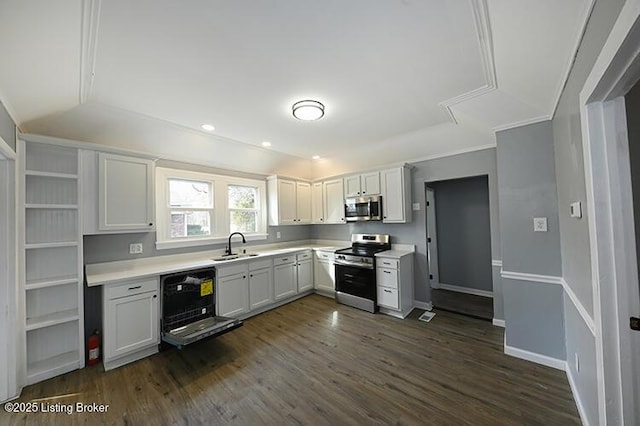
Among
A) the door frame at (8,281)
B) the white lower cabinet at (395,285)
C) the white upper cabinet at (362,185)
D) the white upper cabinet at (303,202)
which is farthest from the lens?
the white upper cabinet at (303,202)

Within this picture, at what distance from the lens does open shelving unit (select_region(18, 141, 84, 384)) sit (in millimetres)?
2295

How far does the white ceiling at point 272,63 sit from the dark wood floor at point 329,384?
2532mm

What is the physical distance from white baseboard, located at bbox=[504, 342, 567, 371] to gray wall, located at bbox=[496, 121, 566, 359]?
4cm

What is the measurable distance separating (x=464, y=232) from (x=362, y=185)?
7.56 feet

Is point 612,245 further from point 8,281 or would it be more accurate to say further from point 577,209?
point 8,281

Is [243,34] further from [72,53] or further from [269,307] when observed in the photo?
[269,307]

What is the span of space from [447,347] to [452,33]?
3.06 meters

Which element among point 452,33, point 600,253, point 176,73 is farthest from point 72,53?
point 600,253

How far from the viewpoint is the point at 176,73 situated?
2.04m

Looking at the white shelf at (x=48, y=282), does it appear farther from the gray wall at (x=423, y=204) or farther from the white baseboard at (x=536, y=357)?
the white baseboard at (x=536, y=357)

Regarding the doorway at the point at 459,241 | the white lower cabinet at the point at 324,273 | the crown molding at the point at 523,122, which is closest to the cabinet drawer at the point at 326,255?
the white lower cabinet at the point at 324,273

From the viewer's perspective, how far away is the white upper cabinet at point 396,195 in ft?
12.8

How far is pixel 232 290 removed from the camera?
3463 mm

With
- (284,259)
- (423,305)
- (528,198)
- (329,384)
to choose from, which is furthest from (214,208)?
(528,198)
